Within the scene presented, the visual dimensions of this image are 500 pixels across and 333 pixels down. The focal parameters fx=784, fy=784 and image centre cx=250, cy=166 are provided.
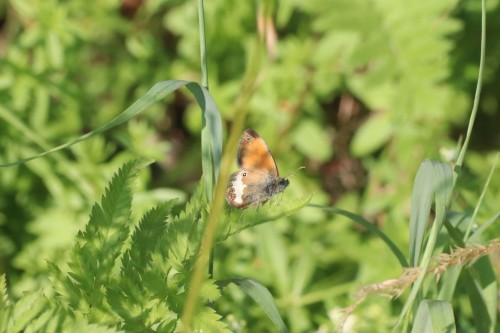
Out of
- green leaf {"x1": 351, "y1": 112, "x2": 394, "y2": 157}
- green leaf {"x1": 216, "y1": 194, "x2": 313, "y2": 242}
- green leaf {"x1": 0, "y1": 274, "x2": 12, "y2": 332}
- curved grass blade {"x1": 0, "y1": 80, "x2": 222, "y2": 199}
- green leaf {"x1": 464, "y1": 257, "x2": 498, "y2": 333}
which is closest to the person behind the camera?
green leaf {"x1": 0, "y1": 274, "x2": 12, "y2": 332}

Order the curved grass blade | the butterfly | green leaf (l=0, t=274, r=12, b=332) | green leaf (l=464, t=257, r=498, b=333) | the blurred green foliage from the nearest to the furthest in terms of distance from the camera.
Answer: green leaf (l=0, t=274, r=12, b=332), the curved grass blade, green leaf (l=464, t=257, r=498, b=333), the butterfly, the blurred green foliage

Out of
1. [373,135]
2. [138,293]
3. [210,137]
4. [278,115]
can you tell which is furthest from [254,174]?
[373,135]

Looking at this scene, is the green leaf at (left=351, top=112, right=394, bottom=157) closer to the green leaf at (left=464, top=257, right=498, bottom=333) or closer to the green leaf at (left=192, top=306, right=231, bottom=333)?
the green leaf at (left=464, top=257, right=498, bottom=333)

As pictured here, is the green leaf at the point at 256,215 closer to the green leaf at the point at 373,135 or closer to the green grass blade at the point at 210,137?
the green grass blade at the point at 210,137

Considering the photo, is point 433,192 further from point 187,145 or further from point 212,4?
point 187,145

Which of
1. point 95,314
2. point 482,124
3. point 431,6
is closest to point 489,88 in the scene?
point 482,124

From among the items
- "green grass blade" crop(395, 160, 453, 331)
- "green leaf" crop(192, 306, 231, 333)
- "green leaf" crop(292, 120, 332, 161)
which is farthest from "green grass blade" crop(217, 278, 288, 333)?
"green leaf" crop(292, 120, 332, 161)

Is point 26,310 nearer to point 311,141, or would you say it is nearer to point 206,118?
point 206,118
